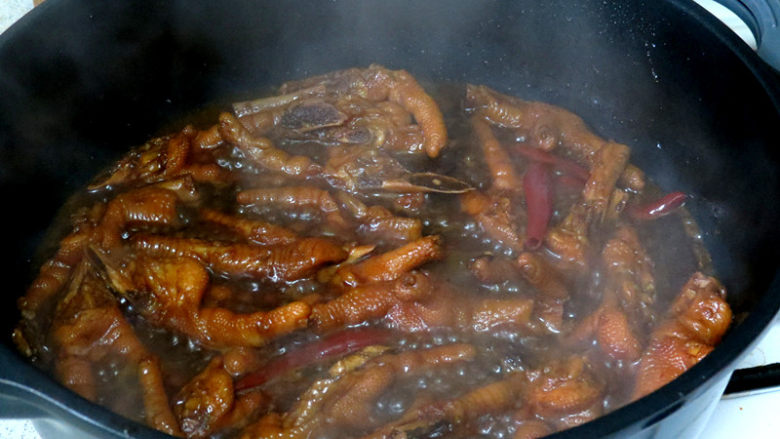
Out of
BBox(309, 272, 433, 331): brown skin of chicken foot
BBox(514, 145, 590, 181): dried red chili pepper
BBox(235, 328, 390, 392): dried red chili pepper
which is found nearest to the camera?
BBox(235, 328, 390, 392): dried red chili pepper

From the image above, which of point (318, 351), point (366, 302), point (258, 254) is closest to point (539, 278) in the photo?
point (366, 302)

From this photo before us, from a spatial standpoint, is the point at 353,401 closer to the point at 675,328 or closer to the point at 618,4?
the point at 675,328

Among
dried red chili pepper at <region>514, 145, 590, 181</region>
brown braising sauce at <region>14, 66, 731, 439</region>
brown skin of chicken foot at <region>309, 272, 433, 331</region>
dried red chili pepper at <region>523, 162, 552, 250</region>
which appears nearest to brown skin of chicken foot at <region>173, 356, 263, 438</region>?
brown braising sauce at <region>14, 66, 731, 439</region>

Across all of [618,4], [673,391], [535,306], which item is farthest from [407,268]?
[618,4]

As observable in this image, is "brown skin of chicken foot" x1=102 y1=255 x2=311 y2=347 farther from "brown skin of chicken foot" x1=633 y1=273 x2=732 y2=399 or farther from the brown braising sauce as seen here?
"brown skin of chicken foot" x1=633 y1=273 x2=732 y2=399

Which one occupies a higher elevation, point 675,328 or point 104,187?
point 104,187

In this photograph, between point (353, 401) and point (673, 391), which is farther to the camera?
point (353, 401)

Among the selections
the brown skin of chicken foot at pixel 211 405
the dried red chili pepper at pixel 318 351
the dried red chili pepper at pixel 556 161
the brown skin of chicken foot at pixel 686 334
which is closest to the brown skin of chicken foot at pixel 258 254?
the dried red chili pepper at pixel 318 351

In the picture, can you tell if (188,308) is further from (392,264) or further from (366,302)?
(392,264)
